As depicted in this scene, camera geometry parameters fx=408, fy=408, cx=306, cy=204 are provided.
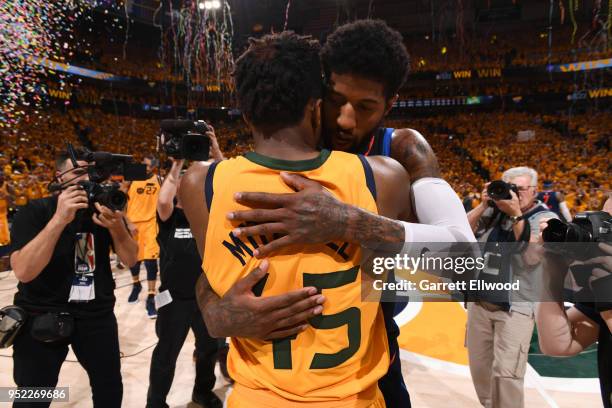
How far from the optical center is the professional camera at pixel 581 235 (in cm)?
131

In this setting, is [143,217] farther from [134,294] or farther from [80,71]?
[80,71]

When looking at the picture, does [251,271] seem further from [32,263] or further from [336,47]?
[32,263]

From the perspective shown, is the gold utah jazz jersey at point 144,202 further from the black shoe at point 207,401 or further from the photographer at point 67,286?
the photographer at point 67,286

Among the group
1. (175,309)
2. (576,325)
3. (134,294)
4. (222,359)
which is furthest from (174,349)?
(134,294)

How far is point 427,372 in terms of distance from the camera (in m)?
3.92

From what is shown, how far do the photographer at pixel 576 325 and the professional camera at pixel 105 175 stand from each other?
6.76ft

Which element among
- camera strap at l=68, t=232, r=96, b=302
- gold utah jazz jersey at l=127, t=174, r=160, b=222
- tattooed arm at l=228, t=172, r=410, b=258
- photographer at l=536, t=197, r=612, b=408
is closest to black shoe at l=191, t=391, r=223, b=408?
camera strap at l=68, t=232, r=96, b=302

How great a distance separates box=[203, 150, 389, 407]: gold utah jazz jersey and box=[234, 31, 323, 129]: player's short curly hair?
118 mm

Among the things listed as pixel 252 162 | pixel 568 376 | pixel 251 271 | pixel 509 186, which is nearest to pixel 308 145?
pixel 252 162

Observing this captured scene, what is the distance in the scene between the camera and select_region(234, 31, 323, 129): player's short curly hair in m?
1.04

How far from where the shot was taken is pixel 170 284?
3.16 metres

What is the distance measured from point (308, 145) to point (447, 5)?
2121cm

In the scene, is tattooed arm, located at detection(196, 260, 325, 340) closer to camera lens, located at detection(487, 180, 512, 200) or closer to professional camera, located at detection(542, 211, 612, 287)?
professional camera, located at detection(542, 211, 612, 287)

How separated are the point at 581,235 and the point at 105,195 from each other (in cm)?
216
